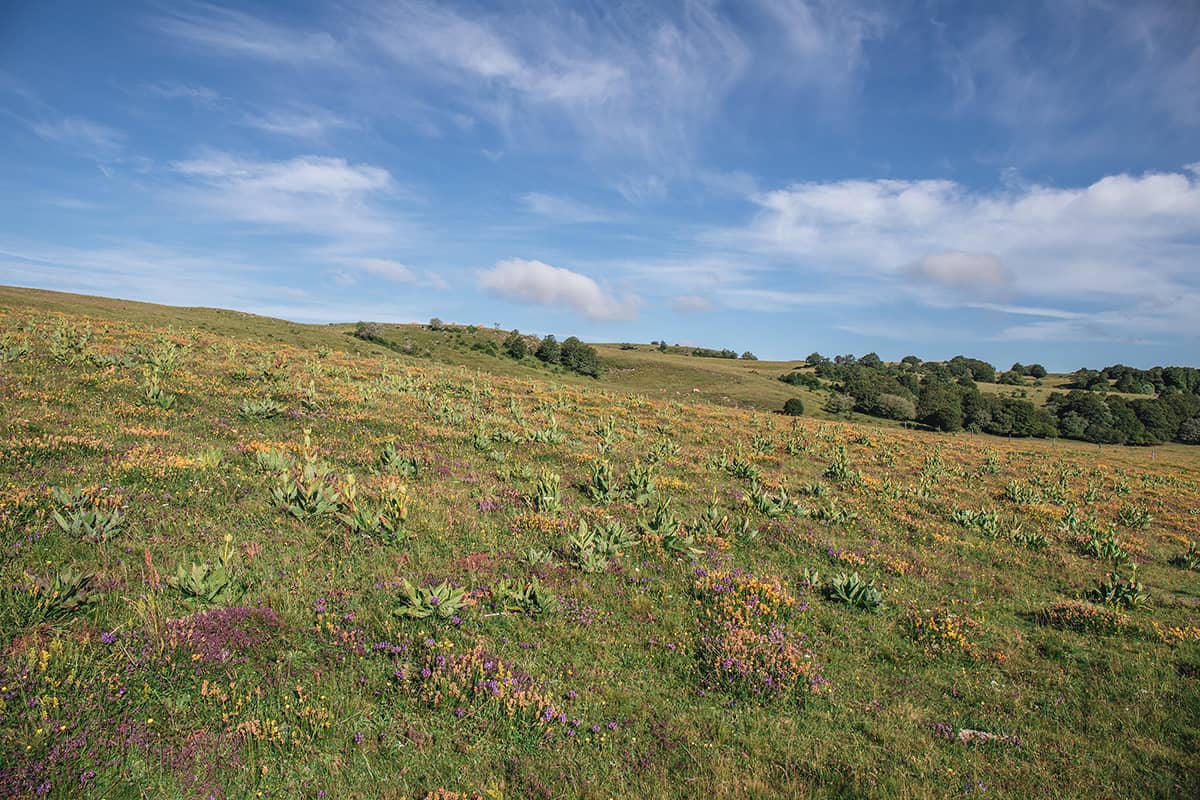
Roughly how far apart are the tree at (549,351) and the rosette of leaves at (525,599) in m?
91.8

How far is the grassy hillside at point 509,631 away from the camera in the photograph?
14.9 feet

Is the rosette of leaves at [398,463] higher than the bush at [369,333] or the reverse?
the reverse

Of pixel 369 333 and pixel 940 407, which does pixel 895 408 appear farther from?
pixel 369 333

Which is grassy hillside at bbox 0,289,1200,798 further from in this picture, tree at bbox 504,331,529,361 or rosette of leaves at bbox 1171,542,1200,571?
tree at bbox 504,331,529,361

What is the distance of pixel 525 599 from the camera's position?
7035 mm

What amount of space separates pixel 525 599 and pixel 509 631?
53cm

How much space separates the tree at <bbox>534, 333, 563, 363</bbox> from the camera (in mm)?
99438

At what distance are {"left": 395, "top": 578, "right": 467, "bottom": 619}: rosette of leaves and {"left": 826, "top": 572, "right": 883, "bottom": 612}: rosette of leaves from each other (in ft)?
20.3

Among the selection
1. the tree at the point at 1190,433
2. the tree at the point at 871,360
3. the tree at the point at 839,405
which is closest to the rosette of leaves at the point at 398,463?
the tree at the point at 839,405

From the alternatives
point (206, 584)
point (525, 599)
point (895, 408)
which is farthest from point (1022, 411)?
point (206, 584)

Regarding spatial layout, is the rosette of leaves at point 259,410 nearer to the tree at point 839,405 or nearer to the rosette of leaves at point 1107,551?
the rosette of leaves at point 1107,551

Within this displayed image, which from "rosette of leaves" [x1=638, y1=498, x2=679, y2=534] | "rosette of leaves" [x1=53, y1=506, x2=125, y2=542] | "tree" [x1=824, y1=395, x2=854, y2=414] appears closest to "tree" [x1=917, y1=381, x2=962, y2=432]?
"tree" [x1=824, y1=395, x2=854, y2=414]

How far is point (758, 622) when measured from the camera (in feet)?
24.6

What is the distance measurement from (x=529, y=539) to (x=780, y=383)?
364ft
